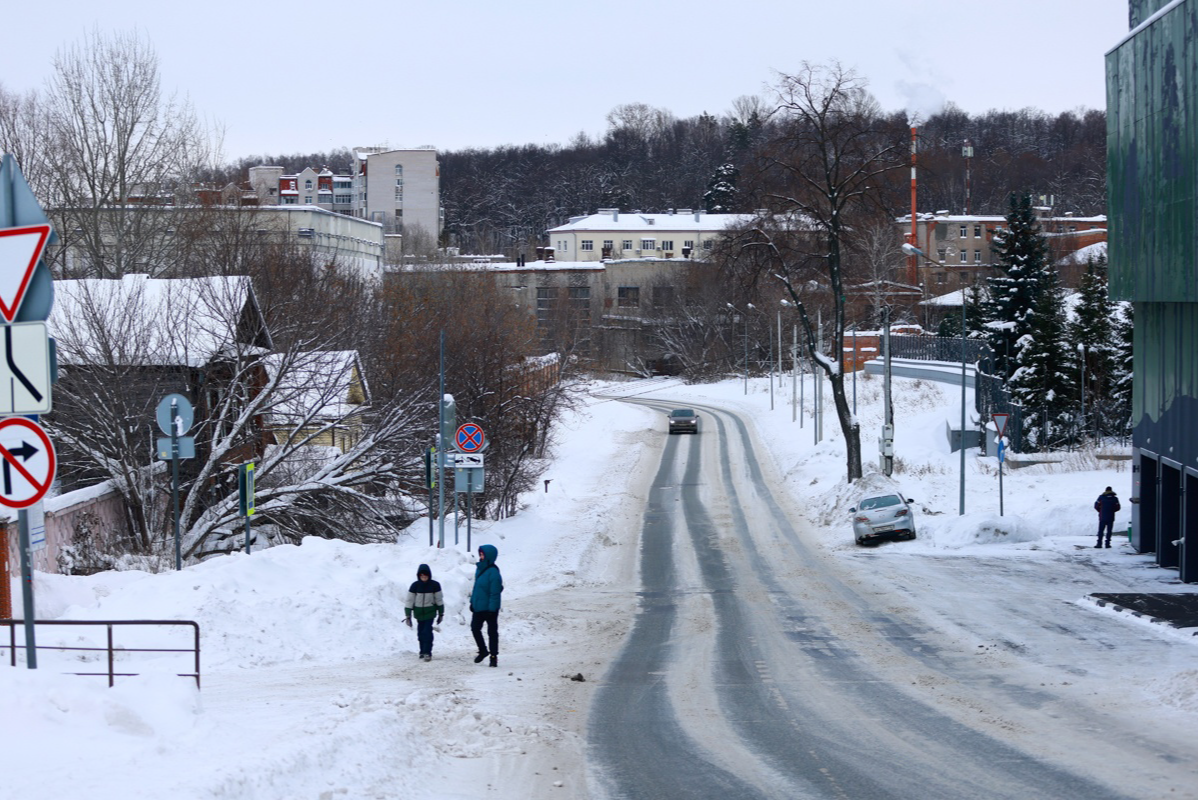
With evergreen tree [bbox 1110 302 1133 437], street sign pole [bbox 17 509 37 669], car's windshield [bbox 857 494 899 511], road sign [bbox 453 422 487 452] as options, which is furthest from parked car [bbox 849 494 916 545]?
street sign pole [bbox 17 509 37 669]

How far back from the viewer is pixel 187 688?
941cm

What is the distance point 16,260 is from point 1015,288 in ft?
183

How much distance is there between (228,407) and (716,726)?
17.9m

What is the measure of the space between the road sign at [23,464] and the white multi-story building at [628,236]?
122773 mm

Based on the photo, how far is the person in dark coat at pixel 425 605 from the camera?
48.6 feet

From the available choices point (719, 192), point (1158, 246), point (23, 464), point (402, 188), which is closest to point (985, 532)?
point (1158, 246)

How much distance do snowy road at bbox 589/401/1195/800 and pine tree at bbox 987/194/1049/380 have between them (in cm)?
3498

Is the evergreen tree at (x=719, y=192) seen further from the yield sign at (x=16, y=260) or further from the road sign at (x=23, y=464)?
the road sign at (x=23, y=464)

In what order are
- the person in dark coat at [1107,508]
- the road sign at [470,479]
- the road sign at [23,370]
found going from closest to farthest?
1. the road sign at [23,370]
2. the road sign at [470,479]
3. the person in dark coat at [1107,508]

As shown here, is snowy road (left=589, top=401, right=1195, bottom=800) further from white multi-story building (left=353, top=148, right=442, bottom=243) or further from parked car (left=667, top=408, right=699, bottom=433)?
white multi-story building (left=353, top=148, right=442, bottom=243)

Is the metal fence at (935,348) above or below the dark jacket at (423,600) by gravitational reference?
above

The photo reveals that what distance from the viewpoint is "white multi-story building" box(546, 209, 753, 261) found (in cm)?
13150

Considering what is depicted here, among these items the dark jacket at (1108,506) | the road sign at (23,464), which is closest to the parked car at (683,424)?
the dark jacket at (1108,506)

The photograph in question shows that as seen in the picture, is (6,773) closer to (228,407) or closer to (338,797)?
(338,797)
